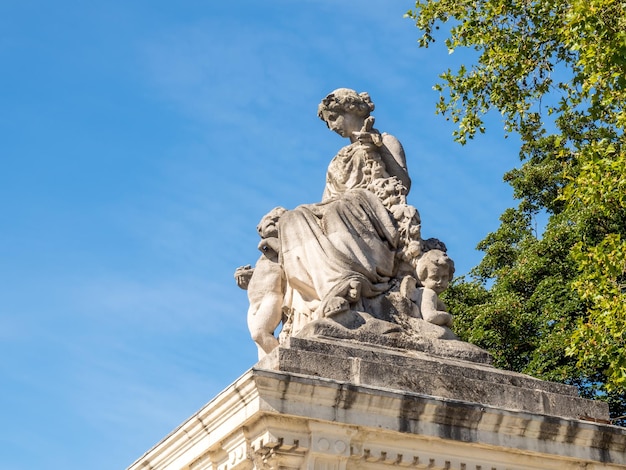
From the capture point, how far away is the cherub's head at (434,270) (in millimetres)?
10914

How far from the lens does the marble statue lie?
10320 mm

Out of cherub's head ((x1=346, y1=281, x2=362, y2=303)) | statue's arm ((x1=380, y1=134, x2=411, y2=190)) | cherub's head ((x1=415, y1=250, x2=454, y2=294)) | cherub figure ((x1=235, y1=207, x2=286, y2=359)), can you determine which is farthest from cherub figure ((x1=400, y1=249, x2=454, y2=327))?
cherub figure ((x1=235, y1=207, x2=286, y2=359))

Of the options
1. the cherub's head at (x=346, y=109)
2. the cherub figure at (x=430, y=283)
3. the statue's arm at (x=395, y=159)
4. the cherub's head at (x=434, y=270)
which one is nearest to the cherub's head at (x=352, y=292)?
the cherub figure at (x=430, y=283)

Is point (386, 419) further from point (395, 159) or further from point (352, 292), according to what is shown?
point (395, 159)

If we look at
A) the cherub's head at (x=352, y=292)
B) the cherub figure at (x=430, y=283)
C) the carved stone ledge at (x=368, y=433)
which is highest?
the cherub figure at (x=430, y=283)

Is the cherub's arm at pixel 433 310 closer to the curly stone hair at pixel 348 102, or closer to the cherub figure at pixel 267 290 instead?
the cherub figure at pixel 267 290

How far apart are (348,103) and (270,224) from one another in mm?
1476

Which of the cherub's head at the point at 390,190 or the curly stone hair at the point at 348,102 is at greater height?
the curly stone hair at the point at 348,102

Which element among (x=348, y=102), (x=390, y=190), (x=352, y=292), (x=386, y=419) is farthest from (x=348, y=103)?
(x=386, y=419)

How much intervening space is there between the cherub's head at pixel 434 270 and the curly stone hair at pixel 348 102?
1870mm

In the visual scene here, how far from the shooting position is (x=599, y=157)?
15859mm

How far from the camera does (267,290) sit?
11383 millimetres

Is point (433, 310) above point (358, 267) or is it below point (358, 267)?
below

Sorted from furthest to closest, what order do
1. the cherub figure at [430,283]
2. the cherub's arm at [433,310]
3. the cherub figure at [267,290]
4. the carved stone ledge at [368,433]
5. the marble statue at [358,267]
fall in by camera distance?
the cherub figure at [267,290], the cherub figure at [430,283], the cherub's arm at [433,310], the marble statue at [358,267], the carved stone ledge at [368,433]
